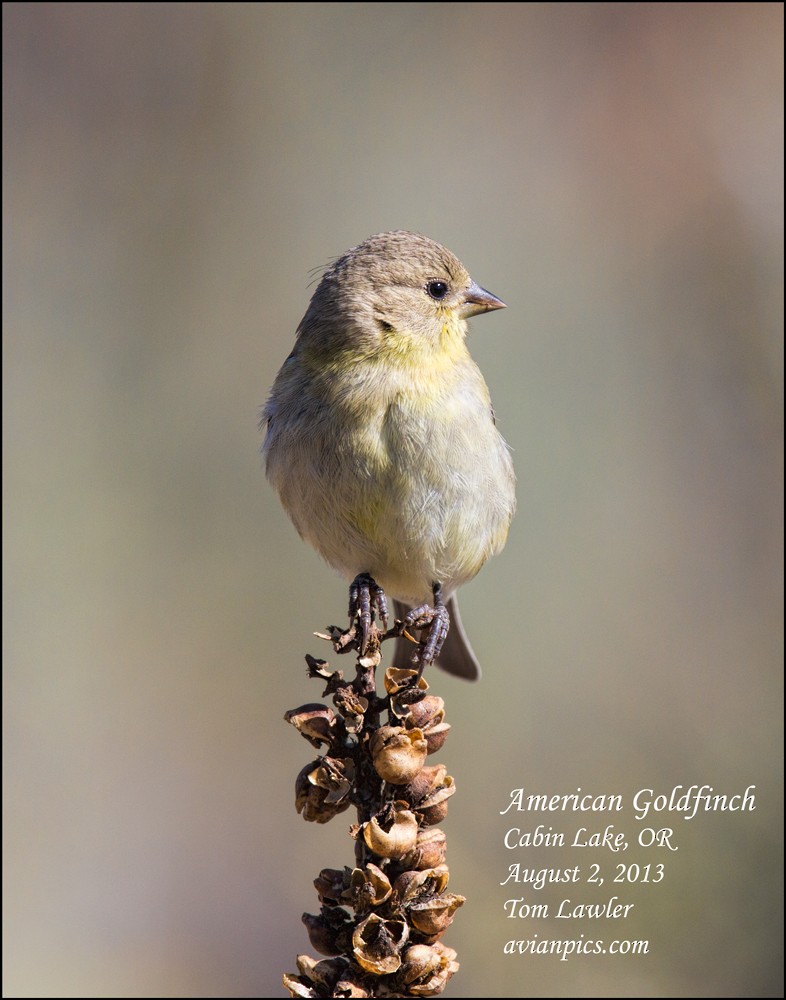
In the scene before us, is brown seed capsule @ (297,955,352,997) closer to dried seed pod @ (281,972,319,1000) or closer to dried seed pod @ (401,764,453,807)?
dried seed pod @ (281,972,319,1000)

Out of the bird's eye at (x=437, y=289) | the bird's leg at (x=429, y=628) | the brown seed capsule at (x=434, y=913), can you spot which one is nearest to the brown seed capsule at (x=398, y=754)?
the brown seed capsule at (x=434, y=913)

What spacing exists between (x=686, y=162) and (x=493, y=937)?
4761 mm

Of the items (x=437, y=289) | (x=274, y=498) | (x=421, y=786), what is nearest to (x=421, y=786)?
(x=421, y=786)

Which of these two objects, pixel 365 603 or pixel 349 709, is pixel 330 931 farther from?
pixel 365 603

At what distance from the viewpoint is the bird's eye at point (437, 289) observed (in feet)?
10.4

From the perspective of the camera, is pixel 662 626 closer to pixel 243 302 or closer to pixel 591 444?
pixel 591 444

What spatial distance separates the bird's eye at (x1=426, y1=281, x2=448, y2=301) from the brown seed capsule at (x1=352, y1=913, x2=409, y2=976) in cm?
198

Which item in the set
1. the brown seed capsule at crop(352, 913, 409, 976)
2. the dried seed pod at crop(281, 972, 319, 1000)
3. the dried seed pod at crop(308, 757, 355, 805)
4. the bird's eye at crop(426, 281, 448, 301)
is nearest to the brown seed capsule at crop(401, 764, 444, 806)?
the dried seed pod at crop(308, 757, 355, 805)

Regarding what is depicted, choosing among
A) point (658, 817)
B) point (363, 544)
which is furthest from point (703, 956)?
point (363, 544)

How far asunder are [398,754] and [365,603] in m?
0.79

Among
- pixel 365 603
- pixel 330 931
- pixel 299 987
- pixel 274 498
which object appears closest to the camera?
pixel 299 987

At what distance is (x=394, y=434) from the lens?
280 centimetres

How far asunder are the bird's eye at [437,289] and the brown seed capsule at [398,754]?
1.67 meters

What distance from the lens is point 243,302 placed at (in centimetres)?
624
